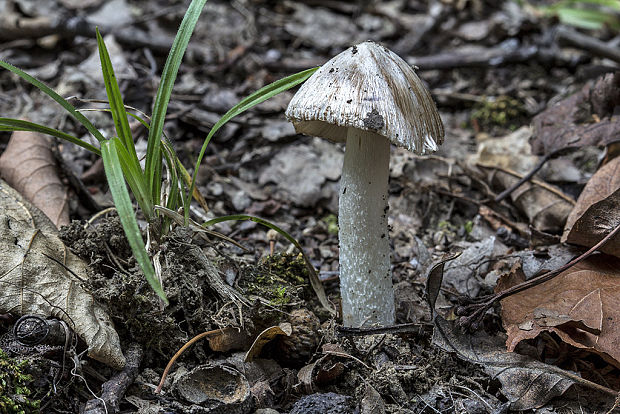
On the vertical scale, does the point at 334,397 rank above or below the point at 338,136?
below

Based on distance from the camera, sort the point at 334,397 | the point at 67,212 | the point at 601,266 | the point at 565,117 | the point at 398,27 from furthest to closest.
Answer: the point at 398,27
the point at 565,117
the point at 67,212
the point at 601,266
the point at 334,397

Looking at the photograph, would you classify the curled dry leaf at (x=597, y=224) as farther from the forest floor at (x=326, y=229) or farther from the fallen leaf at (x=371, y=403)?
the fallen leaf at (x=371, y=403)

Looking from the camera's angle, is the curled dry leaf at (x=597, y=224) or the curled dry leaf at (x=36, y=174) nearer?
the curled dry leaf at (x=597, y=224)

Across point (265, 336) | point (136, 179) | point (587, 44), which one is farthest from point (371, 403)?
point (587, 44)

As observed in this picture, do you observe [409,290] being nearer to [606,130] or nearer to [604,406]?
[604,406]

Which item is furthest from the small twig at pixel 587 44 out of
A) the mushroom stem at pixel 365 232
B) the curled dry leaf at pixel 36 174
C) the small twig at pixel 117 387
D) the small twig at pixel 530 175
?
the small twig at pixel 117 387

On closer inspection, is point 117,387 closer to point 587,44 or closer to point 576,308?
point 576,308

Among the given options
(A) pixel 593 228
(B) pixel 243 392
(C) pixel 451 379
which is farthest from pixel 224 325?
(A) pixel 593 228
